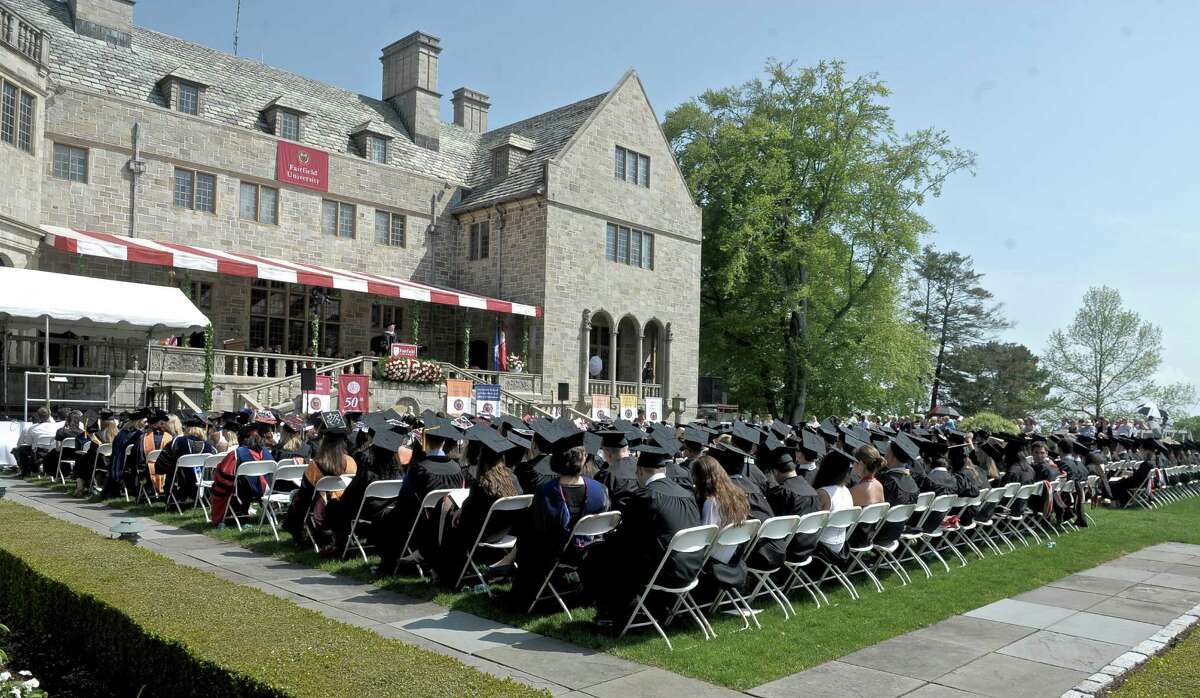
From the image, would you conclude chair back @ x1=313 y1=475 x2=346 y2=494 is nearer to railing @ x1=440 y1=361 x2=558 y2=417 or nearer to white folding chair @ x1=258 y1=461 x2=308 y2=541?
white folding chair @ x1=258 y1=461 x2=308 y2=541

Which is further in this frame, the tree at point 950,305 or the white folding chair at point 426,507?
the tree at point 950,305

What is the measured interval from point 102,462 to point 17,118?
1025 centimetres

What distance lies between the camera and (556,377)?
28141 millimetres

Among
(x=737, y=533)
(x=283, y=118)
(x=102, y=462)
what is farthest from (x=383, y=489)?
(x=283, y=118)

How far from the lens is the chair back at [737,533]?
19.5 feet

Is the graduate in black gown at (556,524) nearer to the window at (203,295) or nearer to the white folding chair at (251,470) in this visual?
the white folding chair at (251,470)

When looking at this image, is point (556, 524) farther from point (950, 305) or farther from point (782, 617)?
point (950, 305)

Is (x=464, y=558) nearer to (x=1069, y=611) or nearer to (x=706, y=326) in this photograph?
(x=1069, y=611)

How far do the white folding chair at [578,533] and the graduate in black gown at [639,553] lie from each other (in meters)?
0.14

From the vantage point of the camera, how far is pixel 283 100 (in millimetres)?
26047

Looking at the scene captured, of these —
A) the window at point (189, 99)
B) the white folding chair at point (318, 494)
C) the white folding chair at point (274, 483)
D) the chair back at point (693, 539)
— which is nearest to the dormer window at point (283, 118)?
the window at point (189, 99)

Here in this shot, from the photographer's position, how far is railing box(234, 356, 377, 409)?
62.9 feet

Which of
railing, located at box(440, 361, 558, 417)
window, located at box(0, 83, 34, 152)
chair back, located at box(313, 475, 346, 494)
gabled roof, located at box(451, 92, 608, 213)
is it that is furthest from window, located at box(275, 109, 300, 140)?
chair back, located at box(313, 475, 346, 494)

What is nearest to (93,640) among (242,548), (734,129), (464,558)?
(464,558)
